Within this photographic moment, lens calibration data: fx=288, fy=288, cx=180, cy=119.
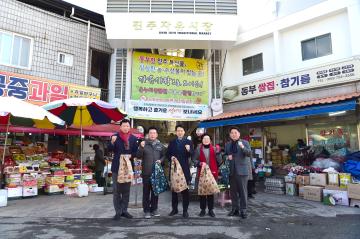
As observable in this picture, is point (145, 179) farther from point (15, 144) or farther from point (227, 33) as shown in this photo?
point (227, 33)

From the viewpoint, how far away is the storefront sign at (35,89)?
996cm

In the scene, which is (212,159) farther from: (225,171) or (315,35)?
(315,35)

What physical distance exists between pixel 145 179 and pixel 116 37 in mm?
7837

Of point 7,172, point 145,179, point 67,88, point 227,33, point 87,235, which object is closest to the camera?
point 87,235

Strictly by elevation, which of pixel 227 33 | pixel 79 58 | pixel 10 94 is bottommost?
pixel 10 94

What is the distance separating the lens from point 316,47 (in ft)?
37.3

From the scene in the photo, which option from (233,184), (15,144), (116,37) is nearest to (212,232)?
(233,184)

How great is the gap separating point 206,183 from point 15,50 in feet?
30.9

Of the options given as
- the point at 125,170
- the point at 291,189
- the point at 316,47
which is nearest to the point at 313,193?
the point at 291,189

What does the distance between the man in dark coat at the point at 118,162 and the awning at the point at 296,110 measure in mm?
5733

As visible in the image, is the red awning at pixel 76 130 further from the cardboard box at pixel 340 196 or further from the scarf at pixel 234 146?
the cardboard box at pixel 340 196

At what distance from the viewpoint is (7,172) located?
343 inches

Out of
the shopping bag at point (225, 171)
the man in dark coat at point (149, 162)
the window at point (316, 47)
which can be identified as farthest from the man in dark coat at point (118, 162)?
the window at point (316, 47)

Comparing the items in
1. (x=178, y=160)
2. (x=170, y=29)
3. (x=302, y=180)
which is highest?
(x=170, y=29)
